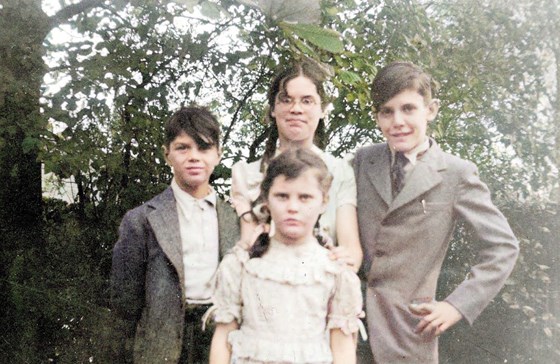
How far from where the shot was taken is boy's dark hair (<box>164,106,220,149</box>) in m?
1.87

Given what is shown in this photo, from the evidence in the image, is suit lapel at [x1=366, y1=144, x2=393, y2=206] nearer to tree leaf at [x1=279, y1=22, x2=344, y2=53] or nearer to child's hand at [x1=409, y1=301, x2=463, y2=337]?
child's hand at [x1=409, y1=301, x2=463, y2=337]

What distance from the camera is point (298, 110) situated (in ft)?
5.98

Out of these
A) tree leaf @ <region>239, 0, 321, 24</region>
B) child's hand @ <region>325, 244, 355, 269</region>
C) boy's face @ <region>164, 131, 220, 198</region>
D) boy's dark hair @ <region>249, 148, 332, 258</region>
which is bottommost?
child's hand @ <region>325, 244, 355, 269</region>

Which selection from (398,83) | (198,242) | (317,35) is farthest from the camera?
(198,242)

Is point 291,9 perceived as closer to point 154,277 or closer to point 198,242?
point 198,242

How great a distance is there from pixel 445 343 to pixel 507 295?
1.76 ft

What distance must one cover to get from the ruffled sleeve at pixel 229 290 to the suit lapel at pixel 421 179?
0.51 m

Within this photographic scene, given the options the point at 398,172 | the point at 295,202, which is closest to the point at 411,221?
the point at 398,172

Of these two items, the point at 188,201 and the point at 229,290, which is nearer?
the point at 229,290

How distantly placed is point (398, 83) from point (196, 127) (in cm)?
70

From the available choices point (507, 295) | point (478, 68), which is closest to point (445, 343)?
point (507, 295)

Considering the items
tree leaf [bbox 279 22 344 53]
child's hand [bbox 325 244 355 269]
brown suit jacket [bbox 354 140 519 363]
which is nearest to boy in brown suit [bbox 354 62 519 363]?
brown suit jacket [bbox 354 140 519 363]

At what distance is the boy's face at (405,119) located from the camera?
1.74 metres

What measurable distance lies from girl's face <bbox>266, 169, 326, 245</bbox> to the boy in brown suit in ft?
1.00
